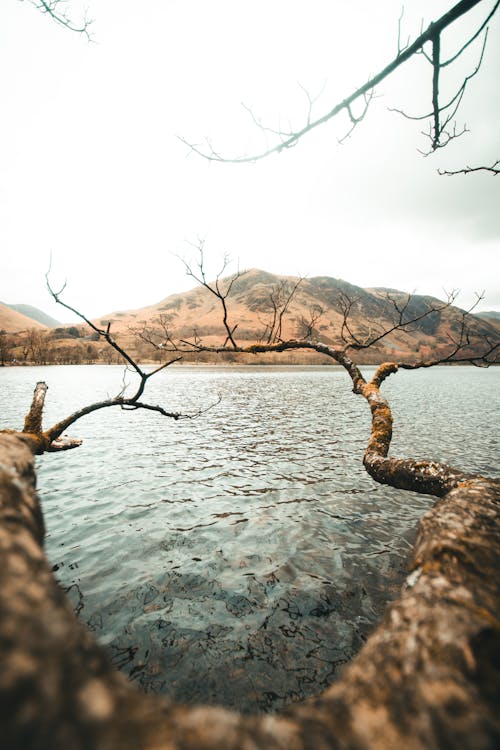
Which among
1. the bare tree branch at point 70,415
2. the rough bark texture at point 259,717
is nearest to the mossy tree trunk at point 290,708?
the rough bark texture at point 259,717

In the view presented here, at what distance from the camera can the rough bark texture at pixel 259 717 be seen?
0.92 metres

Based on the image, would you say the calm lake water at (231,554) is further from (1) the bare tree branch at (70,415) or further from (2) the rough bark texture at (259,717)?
(2) the rough bark texture at (259,717)

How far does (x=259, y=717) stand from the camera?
1233 millimetres

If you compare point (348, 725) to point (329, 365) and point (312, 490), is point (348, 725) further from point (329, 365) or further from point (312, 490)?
point (329, 365)

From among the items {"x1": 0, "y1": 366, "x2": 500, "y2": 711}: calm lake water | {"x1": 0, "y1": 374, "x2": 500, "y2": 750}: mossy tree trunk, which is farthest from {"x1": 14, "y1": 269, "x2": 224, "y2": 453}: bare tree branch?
{"x1": 0, "y1": 374, "x2": 500, "y2": 750}: mossy tree trunk

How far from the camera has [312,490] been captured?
12.8 meters

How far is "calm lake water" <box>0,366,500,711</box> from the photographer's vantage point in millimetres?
5383

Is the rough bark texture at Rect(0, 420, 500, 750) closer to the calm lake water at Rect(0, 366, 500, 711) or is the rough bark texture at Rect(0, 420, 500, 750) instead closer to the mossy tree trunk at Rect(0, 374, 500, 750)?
the mossy tree trunk at Rect(0, 374, 500, 750)

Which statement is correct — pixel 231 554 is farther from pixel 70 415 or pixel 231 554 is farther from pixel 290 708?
pixel 290 708

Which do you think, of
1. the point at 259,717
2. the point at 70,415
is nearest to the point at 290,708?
the point at 259,717

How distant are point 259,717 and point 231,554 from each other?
785 cm

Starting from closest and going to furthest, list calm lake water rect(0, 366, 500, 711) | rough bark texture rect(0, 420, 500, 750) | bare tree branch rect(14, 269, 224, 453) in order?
rough bark texture rect(0, 420, 500, 750) < calm lake water rect(0, 366, 500, 711) < bare tree branch rect(14, 269, 224, 453)

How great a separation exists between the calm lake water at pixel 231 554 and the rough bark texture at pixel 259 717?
4327mm

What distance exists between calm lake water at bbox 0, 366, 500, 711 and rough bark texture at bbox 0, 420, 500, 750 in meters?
4.33
